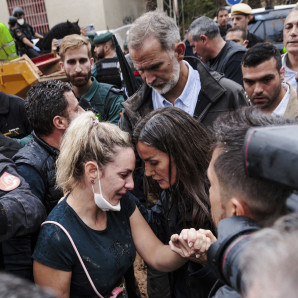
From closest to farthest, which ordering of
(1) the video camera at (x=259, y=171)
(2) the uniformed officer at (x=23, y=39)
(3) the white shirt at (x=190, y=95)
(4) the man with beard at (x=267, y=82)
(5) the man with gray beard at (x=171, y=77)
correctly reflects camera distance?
(1) the video camera at (x=259, y=171), (5) the man with gray beard at (x=171, y=77), (3) the white shirt at (x=190, y=95), (4) the man with beard at (x=267, y=82), (2) the uniformed officer at (x=23, y=39)

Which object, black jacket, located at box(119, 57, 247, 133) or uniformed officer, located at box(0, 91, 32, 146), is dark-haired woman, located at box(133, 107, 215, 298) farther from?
uniformed officer, located at box(0, 91, 32, 146)

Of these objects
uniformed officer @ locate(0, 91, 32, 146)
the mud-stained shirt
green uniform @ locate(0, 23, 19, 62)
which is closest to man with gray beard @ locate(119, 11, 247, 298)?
the mud-stained shirt

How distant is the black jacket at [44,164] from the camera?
7.23 ft

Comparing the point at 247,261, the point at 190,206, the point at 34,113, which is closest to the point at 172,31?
the point at 34,113

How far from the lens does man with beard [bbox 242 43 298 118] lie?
3014mm

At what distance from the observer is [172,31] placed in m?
2.81

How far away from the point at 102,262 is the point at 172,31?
5.93 ft

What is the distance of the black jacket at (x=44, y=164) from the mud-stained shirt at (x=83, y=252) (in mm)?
300

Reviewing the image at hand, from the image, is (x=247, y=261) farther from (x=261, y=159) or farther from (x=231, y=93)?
(x=231, y=93)

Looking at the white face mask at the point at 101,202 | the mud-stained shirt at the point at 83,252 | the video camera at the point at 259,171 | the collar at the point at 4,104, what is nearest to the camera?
the video camera at the point at 259,171

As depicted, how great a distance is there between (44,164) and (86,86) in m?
1.82

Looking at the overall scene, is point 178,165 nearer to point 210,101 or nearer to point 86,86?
point 210,101

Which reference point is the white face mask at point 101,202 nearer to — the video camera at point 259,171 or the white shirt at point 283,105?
the video camera at point 259,171

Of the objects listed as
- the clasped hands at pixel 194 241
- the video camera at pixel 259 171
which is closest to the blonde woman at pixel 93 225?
the clasped hands at pixel 194 241
